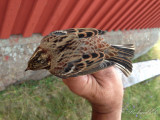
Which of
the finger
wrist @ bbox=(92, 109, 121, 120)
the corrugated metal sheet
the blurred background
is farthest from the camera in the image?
the blurred background

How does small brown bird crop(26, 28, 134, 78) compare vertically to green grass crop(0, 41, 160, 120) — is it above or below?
above

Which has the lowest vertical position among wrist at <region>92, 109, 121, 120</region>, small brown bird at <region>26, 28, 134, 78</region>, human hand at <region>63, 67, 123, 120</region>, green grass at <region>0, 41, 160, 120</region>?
green grass at <region>0, 41, 160, 120</region>

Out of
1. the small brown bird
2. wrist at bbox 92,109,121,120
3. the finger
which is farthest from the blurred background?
the finger

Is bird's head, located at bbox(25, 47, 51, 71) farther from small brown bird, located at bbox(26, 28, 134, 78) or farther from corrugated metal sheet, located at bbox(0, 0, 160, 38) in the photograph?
corrugated metal sheet, located at bbox(0, 0, 160, 38)

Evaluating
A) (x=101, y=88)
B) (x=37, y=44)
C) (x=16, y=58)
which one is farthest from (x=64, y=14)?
(x=101, y=88)

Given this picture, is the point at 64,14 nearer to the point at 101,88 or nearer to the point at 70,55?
the point at 70,55

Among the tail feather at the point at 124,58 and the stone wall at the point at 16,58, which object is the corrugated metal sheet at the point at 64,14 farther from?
the tail feather at the point at 124,58

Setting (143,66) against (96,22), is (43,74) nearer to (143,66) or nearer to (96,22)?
(96,22)
